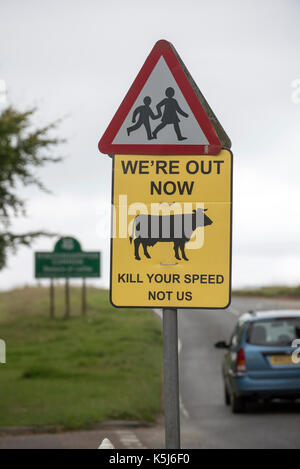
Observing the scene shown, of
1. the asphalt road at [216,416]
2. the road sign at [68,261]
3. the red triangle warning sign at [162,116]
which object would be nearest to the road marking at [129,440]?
the asphalt road at [216,416]

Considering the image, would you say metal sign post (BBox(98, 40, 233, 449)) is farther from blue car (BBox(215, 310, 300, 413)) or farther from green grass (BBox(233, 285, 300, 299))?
green grass (BBox(233, 285, 300, 299))

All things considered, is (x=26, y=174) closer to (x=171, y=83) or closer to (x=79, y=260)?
(x=79, y=260)

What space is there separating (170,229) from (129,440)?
8.18 meters

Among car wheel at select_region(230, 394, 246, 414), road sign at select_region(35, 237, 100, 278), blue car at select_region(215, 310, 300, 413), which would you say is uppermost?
road sign at select_region(35, 237, 100, 278)

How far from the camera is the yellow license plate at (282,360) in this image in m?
14.6

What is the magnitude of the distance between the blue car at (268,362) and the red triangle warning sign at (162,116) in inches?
412

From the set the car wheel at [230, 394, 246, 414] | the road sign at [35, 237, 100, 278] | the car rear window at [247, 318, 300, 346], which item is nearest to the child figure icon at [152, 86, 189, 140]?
the car rear window at [247, 318, 300, 346]

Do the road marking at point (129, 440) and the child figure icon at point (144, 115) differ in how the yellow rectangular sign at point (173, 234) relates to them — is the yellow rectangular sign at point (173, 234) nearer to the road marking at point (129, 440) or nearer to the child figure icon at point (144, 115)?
the child figure icon at point (144, 115)

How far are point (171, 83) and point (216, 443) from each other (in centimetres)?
793

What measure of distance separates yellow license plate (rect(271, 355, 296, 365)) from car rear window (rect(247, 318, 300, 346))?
0.65ft

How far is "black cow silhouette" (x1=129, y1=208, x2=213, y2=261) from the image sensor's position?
4.30 meters

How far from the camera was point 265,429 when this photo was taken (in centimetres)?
1277

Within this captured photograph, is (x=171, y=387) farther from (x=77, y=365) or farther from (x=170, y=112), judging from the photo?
(x=77, y=365)
